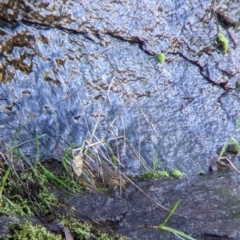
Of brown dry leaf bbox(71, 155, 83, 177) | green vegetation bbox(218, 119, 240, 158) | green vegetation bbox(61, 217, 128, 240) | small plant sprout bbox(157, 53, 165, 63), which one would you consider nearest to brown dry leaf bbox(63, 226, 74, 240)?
green vegetation bbox(61, 217, 128, 240)

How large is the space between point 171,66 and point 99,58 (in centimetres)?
52

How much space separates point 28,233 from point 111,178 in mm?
680

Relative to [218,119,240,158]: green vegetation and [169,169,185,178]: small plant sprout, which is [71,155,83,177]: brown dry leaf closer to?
[169,169,185,178]: small plant sprout

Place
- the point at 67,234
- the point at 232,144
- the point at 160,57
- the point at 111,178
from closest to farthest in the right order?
the point at 67,234 < the point at 111,178 < the point at 232,144 < the point at 160,57

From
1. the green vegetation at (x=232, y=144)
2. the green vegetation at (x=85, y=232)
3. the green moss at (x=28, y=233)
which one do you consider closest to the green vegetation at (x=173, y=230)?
the green vegetation at (x=85, y=232)

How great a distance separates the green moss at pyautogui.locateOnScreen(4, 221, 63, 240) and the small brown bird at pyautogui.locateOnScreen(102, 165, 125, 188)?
21.2 inches

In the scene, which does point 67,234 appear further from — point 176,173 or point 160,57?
point 160,57

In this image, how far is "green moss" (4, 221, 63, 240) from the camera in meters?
2.41

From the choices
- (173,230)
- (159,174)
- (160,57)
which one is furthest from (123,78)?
(173,230)

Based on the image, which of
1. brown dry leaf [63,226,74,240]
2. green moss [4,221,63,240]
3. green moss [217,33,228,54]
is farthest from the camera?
green moss [217,33,228,54]

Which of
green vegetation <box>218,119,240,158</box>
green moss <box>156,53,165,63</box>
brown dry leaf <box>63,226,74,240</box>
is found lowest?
brown dry leaf <box>63,226,74,240</box>

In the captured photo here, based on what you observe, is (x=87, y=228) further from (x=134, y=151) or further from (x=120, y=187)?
(x=134, y=151)

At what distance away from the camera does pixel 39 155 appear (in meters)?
3.11

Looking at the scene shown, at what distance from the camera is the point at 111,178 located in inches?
118
